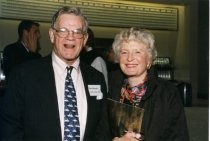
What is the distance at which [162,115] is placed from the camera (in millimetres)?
1824

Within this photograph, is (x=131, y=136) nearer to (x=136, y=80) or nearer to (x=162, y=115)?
(x=162, y=115)

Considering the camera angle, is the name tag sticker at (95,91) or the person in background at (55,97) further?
the name tag sticker at (95,91)

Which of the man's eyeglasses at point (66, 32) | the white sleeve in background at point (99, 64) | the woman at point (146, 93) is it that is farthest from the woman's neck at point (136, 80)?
the white sleeve in background at point (99, 64)

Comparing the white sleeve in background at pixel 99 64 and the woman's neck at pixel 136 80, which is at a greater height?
the woman's neck at pixel 136 80

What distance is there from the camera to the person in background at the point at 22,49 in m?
3.59

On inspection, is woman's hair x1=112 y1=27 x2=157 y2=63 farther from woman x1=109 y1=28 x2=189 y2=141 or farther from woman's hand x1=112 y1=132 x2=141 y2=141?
woman's hand x1=112 y1=132 x2=141 y2=141

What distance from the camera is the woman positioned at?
1819 mm

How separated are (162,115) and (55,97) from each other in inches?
21.1

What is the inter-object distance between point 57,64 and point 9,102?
0.32 m

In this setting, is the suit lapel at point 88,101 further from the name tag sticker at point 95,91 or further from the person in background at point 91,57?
the person in background at point 91,57

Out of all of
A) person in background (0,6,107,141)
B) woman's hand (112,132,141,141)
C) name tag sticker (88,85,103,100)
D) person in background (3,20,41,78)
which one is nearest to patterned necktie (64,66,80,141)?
person in background (0,6,107,141)

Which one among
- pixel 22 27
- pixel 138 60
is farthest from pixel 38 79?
pixel 22 27

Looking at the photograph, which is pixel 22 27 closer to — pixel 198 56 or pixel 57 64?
pixel 57 64

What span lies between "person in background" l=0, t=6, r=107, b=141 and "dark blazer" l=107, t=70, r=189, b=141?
31cm
